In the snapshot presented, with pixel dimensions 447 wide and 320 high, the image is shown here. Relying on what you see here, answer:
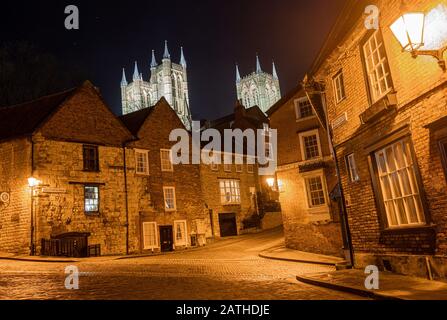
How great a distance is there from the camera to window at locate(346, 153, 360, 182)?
1207cm

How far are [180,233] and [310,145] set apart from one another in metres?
13.3

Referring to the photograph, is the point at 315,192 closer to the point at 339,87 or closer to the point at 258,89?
the point at 339,87

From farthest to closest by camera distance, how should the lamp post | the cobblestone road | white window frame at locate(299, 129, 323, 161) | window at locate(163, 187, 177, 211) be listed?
window at locate(163, 187, 177, 211)
white window frame at locate(299, 129, 323, 161)
the lamp post
the cobblestone road

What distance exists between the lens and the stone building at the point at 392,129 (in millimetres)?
8203

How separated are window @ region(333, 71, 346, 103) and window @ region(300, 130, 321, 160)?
9.50m

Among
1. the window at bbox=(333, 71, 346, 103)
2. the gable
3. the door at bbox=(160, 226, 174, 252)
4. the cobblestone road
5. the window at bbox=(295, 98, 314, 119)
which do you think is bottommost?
the cobblestone road

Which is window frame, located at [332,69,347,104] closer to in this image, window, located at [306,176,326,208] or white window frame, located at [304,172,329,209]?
white window frame, located at [304,172,329,209]

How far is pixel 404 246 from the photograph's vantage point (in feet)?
32.2

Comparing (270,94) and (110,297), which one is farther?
(270,94)

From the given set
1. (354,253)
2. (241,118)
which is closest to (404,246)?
(354,253)

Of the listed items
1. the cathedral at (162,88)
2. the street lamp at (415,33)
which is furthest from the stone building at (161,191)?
the cathedral at (162,88)

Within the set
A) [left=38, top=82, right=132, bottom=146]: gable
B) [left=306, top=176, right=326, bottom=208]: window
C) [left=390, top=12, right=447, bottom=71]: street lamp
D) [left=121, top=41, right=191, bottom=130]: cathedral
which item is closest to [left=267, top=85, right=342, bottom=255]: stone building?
[left=306, top=176, right=326, bottom=208]: window

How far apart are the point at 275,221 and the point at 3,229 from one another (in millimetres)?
26258
